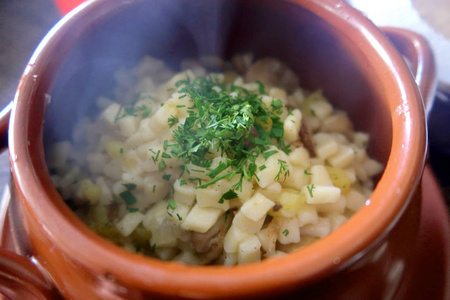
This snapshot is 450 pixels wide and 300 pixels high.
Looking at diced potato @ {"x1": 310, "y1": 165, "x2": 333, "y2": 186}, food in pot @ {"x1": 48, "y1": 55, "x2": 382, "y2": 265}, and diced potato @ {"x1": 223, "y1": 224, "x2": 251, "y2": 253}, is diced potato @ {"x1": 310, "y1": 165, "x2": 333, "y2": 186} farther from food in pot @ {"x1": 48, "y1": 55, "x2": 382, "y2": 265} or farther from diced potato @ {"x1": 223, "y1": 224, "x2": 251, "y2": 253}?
diced potato @ {"x1": 223, "y1": 224, "x2": 251, "y2": 253}

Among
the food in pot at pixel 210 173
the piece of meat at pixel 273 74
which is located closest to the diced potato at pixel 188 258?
the food in pot at pixel 210 173

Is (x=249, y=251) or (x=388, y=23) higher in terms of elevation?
(x=388, y=23)

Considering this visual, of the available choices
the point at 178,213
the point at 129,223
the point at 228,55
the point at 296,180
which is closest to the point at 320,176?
the point at 296,180

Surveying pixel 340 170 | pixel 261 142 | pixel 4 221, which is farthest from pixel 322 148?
pixel 4 221

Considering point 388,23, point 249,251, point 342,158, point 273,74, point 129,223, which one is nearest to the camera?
point 249,251

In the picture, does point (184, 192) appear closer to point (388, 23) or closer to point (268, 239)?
point (268, 239)

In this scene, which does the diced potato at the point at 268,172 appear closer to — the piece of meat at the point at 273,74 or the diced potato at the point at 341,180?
the diced potato at the point at 341,180

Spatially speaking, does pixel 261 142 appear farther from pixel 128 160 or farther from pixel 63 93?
pixel 63 93
